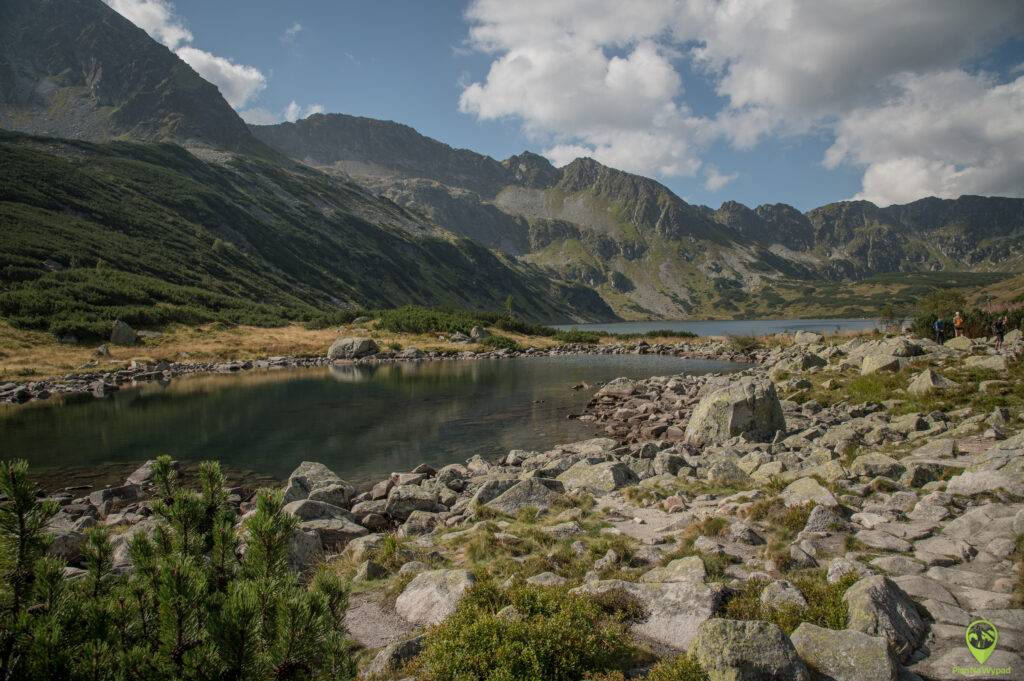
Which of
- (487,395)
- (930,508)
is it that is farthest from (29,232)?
(930,508)

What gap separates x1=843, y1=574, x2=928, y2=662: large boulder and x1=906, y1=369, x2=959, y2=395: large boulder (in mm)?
20189

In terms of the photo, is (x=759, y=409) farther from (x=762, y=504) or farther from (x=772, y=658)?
(x=772, y=658)

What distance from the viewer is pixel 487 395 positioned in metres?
42.2

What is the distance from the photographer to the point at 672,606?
700cm

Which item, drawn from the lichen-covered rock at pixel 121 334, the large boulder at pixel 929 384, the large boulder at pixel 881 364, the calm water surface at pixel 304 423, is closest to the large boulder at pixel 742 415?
the large boulder at pixel 929 384

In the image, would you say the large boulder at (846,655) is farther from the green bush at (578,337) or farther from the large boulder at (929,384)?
the green bush at (578,337)

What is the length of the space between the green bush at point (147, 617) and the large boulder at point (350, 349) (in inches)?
2777

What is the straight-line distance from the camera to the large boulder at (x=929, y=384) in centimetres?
2200

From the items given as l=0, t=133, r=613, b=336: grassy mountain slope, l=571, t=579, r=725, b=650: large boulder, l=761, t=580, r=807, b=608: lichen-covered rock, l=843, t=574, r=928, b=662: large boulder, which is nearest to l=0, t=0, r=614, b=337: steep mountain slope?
l=0, t=133, r=613, b=336: grassy mountain slope

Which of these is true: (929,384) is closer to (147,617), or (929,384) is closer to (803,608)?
(803,608)

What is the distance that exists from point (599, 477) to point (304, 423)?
22.3 m

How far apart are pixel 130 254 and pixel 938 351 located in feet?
380

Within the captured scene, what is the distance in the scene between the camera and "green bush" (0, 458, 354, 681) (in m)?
3.18

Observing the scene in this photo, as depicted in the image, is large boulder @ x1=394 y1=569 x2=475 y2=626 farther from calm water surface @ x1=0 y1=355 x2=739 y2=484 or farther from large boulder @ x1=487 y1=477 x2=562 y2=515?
calm water surface @ x1=0 y1=355 x2=739 y2=484
